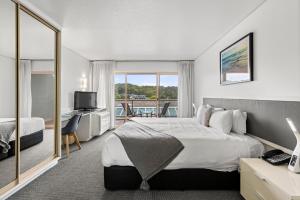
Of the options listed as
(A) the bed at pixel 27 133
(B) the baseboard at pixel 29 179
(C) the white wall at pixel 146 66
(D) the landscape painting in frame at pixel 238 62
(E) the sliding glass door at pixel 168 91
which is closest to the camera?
(B) the baseboard at pixel 29 179

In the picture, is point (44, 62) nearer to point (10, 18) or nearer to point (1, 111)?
point (10, 18)

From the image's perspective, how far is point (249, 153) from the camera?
2395mm

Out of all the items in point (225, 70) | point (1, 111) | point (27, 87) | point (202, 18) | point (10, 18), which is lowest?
point (1, 111)

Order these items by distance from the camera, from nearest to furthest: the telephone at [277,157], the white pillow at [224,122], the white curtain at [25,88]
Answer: the telephone at [277,157], the white curtain at [25,88], the white pillow at [224,122]

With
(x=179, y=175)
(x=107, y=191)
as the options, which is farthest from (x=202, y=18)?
(x=107, y=191)

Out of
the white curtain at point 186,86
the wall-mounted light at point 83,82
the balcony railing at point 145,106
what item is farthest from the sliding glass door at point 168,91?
the wall-mounted light at point 83,82

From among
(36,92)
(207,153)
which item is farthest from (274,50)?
(36,92)

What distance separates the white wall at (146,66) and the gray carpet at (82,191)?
14.3 feet

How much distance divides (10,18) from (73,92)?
3.33 metres

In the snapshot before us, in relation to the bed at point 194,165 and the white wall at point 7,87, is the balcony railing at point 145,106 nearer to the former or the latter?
the bed at point 194,165

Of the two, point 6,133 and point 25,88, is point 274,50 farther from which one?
point 6,133

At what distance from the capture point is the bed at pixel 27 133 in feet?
7.95

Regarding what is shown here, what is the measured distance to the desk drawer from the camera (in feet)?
5.29

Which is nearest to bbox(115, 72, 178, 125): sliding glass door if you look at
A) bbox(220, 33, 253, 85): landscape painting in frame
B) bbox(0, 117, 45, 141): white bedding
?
bbox(220, 33, 253, 85): landscape painting in frame
